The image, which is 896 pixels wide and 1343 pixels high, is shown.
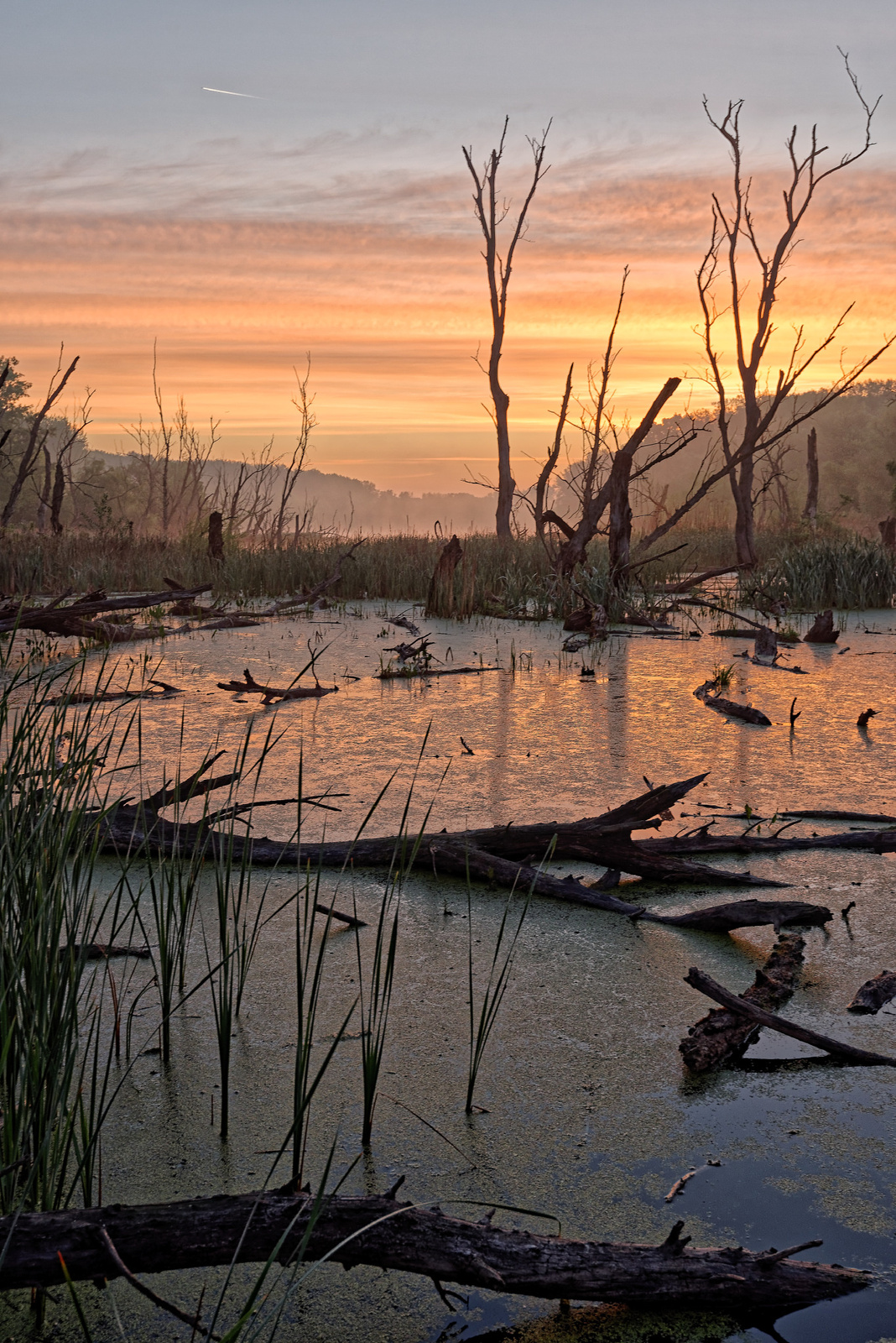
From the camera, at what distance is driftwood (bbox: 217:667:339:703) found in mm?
4934

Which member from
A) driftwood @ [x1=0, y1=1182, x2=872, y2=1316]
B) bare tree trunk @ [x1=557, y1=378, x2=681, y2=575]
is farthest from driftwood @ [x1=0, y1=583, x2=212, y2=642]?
driftwood @ [x1=0, y1=1182, x2=872, y2=1316]

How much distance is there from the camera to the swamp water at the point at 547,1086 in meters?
1.30

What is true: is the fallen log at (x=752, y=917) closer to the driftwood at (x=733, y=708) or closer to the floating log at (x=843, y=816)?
the floating log at (x=843, y=816)

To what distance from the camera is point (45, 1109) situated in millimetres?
1374

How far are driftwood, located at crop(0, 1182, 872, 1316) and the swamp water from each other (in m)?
0.08

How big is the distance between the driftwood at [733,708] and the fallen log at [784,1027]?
9.54 ft

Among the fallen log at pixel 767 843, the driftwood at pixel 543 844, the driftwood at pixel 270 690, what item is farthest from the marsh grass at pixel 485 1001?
the driftwood at pixel 270 690

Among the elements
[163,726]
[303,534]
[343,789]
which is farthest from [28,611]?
[303,534]

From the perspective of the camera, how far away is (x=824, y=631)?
7.38 metres

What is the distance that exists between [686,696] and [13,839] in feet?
13.2

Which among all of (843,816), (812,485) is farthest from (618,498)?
(812,485)

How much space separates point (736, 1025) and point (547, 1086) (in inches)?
14.2

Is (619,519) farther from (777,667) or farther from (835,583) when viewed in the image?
(777,667)

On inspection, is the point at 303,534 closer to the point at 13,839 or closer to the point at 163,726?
the point at 163,726
